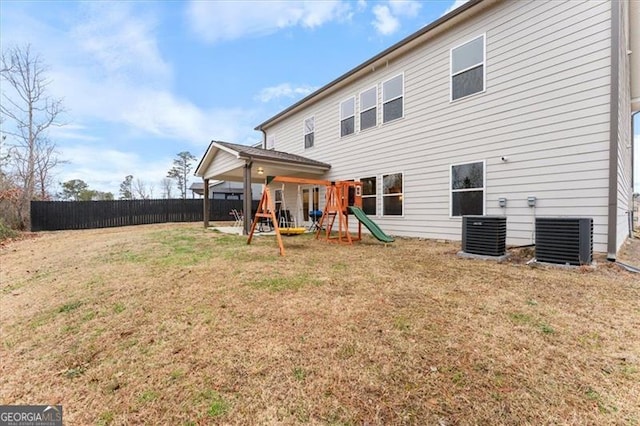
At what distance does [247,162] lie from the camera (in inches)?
372

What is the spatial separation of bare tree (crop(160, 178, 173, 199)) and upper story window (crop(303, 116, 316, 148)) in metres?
31.2

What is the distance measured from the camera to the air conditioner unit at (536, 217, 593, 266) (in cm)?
468

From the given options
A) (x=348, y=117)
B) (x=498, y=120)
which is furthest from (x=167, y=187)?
(x=498, y=120)

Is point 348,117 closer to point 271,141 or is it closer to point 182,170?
point 271,141

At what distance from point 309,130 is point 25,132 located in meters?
16.4

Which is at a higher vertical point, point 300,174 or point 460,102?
point 460,102

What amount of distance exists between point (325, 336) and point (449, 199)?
20.4 ft

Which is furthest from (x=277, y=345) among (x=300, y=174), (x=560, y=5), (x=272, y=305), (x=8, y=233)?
(x=8, y=233)

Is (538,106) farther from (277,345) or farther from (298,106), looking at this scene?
(298,106)

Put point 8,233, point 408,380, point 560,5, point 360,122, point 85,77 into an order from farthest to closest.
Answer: point 85,77
point 8,233
point 360,122
point 560,5
point 408,380

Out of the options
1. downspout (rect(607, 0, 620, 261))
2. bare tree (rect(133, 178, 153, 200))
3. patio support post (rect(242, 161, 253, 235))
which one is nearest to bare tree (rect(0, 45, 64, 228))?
patio support post (rect(242, 161, 253, 235))

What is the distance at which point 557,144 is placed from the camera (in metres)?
5.70

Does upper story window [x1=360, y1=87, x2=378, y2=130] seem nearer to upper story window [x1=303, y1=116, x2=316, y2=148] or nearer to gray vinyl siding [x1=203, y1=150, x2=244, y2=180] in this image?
upper story window [x1=303, y1=116, x2=316, y2=148]

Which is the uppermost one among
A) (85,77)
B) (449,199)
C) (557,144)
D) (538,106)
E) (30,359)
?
(85,77)
